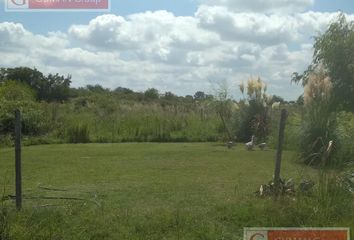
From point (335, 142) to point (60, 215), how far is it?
25.6ft

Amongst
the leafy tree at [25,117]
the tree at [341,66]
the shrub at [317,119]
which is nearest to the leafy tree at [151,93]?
the leafy tree at [25,117]

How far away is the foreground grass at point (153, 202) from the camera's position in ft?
20.3

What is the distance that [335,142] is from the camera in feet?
40.5

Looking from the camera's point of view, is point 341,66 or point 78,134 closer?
point 341,66

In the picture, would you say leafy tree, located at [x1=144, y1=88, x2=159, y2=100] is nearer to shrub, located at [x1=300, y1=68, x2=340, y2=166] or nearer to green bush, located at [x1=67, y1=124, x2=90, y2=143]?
green bush, located at [x1=67, y1=124, x2=90, y2=143]

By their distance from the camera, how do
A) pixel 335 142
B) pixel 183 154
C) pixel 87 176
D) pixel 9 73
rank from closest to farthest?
pixel 87 176 < pixel 335 142 < pixel 183 154 < pixel 9 73

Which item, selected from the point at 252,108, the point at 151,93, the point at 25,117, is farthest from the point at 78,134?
the point at 151,93

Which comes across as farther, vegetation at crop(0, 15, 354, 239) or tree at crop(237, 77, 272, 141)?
tree at crop(237, 77, 272, 141)

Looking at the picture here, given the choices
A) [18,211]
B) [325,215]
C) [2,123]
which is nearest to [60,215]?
[18,211]

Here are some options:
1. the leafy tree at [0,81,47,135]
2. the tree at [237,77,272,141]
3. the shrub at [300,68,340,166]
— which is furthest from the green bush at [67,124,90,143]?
the shrub at [300,68,340,166]

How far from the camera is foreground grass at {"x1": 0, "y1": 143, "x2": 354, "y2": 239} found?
6195 millimetres

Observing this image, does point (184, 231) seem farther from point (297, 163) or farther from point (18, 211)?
point (297, 163)

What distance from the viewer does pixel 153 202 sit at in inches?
303

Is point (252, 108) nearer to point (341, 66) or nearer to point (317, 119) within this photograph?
point (341, 66)
